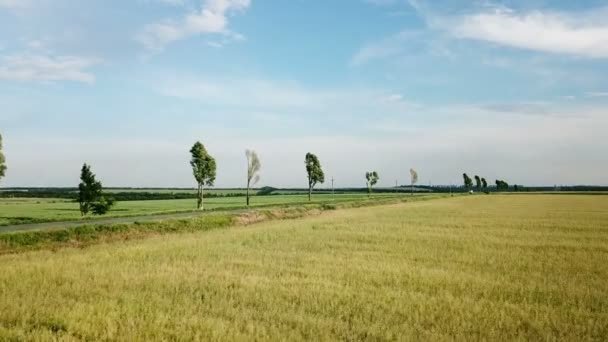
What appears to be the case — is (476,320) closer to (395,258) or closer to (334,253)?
(395,258)

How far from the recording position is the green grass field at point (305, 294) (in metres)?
9.54

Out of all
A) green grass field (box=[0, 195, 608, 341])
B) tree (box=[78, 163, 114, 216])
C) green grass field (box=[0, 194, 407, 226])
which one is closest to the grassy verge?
green grass field (box=[0, 195, 608, 341])

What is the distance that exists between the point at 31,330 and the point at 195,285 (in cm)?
499

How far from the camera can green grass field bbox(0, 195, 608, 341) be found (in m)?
9.54

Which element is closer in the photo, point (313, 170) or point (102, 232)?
point (102, 232)

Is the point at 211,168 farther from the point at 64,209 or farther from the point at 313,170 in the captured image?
the point at 313,170

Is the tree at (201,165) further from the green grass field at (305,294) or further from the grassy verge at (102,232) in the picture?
the green grass field at (305,294)

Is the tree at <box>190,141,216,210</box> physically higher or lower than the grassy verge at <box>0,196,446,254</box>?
higher

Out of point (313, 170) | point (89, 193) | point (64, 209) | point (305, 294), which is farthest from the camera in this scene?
point (313, 170)

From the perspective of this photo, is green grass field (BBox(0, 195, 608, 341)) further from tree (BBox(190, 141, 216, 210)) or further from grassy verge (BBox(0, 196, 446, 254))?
tree (BBox(190, 141, 216, 210))

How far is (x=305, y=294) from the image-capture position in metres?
12.6

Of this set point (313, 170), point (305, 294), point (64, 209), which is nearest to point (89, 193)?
point (64, 209)

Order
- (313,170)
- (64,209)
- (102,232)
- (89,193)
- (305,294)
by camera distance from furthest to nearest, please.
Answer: (313,170) → (64,209) → (89,193) → (102,232) → (305,294)

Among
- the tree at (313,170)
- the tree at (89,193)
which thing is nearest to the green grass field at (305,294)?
the tree at (89,193)
